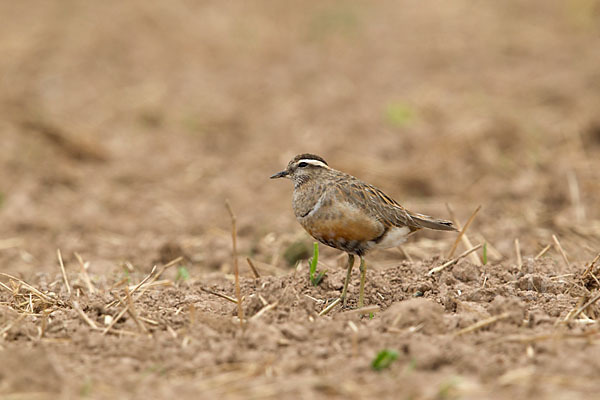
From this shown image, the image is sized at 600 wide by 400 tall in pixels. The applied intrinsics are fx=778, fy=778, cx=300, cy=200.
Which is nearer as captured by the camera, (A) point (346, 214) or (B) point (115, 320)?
(B) point (115, 320)

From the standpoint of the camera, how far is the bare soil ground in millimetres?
4188

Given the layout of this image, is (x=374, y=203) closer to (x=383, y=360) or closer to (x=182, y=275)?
(x=383, y=360)

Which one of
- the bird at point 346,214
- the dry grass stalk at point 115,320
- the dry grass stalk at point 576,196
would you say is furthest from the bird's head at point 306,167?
the dry grass stalk at point 576,196

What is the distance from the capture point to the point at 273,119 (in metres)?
12.9

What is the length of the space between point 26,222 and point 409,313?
224 inches

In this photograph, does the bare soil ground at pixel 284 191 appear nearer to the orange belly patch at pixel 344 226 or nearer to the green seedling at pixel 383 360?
the green seedling at pixel 383 360

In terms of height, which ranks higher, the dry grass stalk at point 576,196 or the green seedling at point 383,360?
the green seedling at point 383,360

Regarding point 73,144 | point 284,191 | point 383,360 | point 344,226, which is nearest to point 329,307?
point 344,226

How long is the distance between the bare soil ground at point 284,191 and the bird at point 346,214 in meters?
0.42

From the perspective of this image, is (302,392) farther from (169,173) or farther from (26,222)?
(169,173)

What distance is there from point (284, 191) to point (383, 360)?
610cm

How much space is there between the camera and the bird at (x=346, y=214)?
5.27 m

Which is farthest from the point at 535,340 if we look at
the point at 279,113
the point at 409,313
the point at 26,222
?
the point at 279,113

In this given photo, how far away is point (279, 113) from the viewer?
43.1ft
